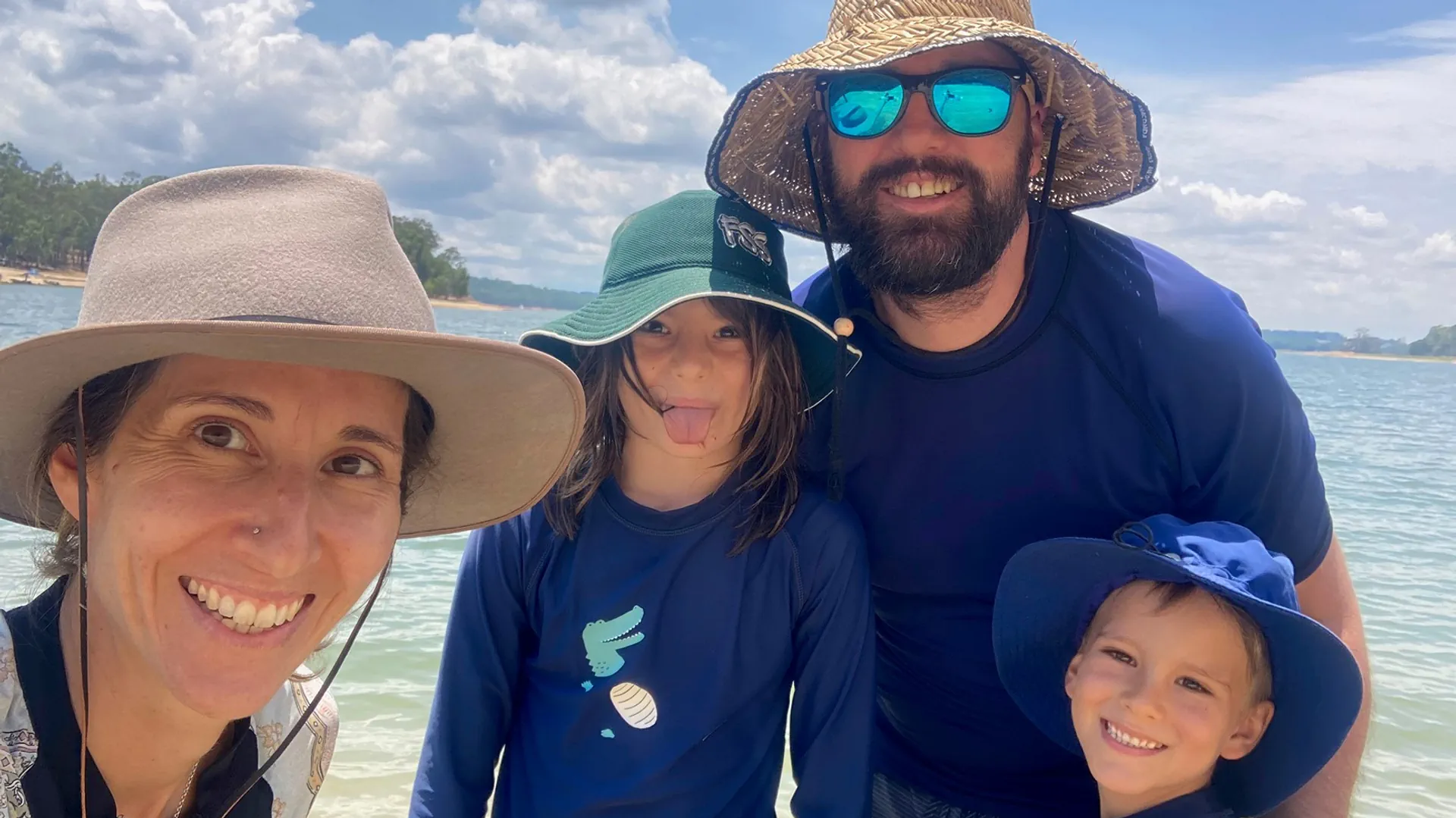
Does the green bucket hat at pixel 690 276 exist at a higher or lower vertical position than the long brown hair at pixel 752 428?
higher

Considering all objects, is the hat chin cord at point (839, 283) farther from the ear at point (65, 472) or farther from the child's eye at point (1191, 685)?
the ear at point (65, 472)

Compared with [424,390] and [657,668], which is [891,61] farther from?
[657,668]

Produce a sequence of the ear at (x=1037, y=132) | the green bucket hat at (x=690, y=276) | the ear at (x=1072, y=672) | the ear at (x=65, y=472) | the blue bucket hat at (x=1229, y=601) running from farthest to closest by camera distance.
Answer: the ear at (x=1037, y=132) < the green bucket hat at (x=690, y=276) < the ear at (x=1072, y=672) < the blue bucket hat at (x=1229, y=601) < the ear at (x=65, y=472)

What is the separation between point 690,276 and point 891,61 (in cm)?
69

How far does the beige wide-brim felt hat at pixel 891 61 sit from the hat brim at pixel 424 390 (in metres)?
1.18

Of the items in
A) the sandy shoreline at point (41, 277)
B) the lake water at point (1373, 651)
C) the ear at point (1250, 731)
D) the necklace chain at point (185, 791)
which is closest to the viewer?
the necklace chain at point (185, 791)

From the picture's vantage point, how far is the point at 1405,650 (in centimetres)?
666

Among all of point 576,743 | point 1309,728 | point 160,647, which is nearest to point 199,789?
point 160,647

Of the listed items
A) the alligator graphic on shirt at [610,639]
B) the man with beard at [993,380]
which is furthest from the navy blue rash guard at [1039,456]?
the alligator graphic on shirt at [610,639]

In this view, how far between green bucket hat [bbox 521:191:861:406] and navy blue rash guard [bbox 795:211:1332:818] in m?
0.17

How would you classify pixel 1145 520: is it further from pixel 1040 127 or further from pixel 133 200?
pixel 133 200

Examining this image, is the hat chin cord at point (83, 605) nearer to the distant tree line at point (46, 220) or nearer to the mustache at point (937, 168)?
the mustache at point (937, 168)

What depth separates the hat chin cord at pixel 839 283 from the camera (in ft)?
8.01

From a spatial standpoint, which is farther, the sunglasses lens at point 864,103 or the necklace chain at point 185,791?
the sunglasses lens at point 864,103
